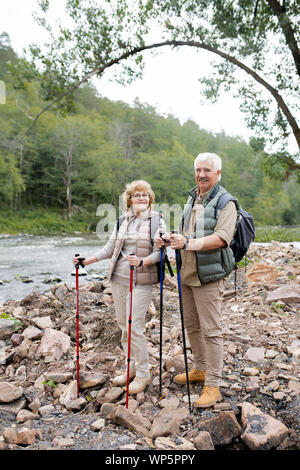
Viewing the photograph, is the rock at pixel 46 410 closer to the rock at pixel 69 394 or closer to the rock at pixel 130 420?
the rock at pixel 69 394

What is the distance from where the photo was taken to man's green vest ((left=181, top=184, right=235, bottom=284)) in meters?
2.78

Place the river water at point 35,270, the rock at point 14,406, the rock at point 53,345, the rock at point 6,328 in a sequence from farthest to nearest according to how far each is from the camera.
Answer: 1. the river water at point 35,270
2. the rock at point 6,328
3. the rock at point 53,345
4. the rock at point 14,406

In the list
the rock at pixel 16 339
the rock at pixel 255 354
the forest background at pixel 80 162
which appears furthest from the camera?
the forest background at pixel 80 162

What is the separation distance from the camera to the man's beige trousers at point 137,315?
9.98 ft

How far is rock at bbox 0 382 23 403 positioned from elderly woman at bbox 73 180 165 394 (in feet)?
3.17

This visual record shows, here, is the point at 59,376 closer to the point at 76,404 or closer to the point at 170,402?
the point at 76,404

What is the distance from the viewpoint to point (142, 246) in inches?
121

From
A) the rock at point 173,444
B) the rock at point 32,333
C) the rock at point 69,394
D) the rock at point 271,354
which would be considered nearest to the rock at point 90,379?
the rock at point 69,394

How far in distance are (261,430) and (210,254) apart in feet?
4.70

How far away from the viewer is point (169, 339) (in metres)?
4.53

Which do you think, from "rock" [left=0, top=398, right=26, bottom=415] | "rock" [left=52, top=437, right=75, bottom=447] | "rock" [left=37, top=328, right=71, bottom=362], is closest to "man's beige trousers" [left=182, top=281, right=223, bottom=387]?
"rock" [left=52, top=437, right=75, bottom=447]

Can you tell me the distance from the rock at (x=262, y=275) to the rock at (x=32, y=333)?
4.86 m

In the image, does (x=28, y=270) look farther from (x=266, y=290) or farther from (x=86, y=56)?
(x=266, y=290)

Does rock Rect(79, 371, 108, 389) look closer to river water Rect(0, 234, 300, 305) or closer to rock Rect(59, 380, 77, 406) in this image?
rock Rect(59, 380, 77, 406)
